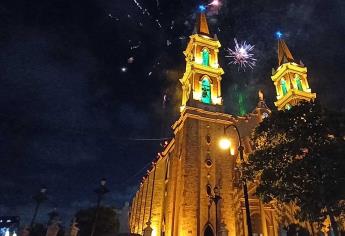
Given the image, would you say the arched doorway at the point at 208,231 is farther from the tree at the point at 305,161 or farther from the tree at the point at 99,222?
the tree at the point at 99,222

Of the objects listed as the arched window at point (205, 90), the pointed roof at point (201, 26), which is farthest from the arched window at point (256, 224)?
the pointed roof at point (201, 26)

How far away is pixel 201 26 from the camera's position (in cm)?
4000

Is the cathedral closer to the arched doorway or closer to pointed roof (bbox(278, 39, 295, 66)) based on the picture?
the arched doorway

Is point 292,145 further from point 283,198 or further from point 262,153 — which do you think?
point 283,198

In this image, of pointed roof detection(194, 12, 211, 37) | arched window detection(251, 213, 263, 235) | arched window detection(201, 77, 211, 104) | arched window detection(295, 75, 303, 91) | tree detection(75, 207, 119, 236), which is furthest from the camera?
tree detection(75, 207, 119, 236)

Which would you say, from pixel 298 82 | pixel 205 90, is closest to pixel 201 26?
pixel 205 90

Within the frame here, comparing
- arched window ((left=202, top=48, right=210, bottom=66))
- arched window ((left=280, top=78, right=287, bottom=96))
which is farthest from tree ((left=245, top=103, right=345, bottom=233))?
arched window ((left=280, top=78, right=287, bottom=96))

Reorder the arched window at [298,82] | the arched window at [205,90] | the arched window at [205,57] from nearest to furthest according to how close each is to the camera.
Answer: the arched window at [205,90] → the arched window at [205,57] → the arched window at [298,82]

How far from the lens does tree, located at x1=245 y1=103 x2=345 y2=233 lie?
14.0 metres

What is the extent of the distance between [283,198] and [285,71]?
3267 cm

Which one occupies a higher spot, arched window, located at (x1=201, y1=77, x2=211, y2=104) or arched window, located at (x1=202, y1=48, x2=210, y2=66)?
arched window, located at (x1=202, y1=48, x2=210, y2=66)

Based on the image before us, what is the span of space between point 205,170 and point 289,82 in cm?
2374

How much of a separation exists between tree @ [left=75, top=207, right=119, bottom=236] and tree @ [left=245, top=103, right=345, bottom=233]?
1547 inches

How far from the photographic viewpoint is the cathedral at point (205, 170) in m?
24.5
